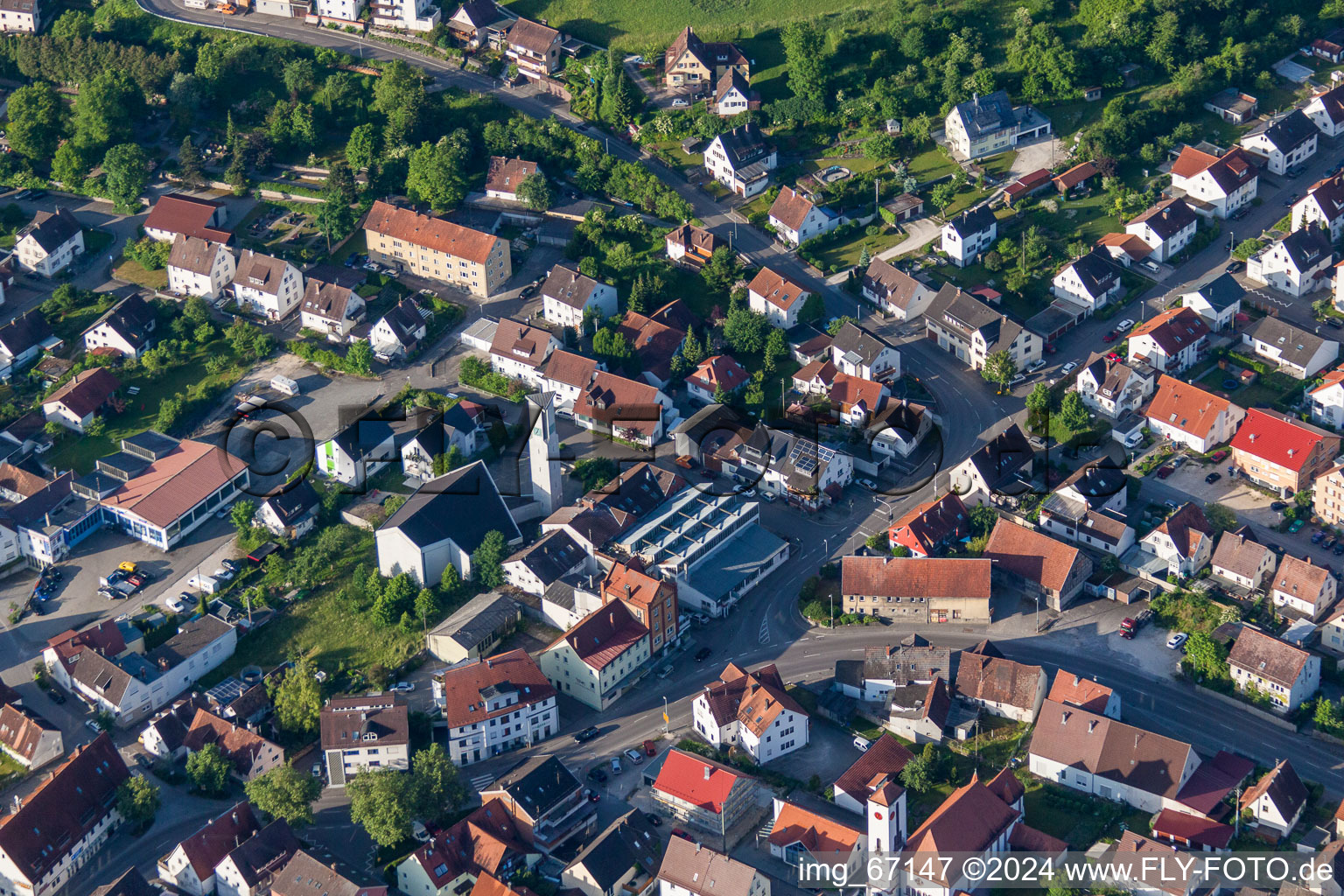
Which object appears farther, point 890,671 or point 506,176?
point 506,176

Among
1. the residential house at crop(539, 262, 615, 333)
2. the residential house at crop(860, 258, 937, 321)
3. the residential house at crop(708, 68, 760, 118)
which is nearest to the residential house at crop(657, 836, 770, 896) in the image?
the residential house at crop(539, 262, 615, 333)

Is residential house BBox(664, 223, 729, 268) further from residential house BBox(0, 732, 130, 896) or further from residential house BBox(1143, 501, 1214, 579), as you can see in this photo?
residential house BBox(0, 732, 130, 896)

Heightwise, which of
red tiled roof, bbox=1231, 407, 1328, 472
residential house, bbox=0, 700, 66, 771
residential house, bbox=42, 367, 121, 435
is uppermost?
red tiled roof, bbox=1231, 407, 1328, 472

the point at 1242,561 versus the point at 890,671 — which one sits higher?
A: the point at 1242,561

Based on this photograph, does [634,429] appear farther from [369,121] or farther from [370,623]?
[369,121]

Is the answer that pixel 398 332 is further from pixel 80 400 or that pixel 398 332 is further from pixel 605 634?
pixel 605 634

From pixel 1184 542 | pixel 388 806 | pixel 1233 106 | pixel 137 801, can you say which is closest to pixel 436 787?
pixel 388 806

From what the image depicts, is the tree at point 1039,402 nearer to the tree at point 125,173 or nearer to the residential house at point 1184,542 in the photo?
the residential house at point 1184,542

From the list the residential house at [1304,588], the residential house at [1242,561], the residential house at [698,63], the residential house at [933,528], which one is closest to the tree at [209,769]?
the residential house at [933,528]

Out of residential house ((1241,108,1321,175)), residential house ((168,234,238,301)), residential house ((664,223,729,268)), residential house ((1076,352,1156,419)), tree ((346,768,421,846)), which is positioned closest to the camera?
tree ((346,768,421,846))
